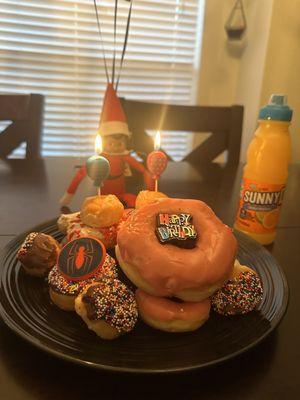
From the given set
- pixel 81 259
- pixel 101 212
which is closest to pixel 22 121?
pixel 101 212

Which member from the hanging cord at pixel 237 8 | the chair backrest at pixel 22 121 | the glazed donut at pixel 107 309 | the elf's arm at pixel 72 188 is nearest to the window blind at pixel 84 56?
the hanging cord at pixel 237 8

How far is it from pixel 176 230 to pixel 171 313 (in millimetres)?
114

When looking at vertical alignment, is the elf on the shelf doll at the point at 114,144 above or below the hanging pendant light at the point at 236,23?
below

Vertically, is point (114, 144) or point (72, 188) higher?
point (114, 144)

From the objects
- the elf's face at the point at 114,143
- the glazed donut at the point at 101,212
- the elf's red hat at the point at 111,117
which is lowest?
the glazed donut at the point at 101,212

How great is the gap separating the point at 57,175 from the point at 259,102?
128cm

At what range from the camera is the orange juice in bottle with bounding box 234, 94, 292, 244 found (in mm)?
755

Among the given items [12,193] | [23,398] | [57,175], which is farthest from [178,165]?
[23,398]

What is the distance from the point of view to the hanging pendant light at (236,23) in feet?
6.77

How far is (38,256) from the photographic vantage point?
1.95 ft

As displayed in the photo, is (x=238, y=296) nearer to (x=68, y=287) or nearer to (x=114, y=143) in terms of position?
(x=68, y=287)

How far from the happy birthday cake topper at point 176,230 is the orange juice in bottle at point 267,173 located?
270 millimetres

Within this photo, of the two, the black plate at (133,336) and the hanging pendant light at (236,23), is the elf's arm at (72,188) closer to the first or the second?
the black plate at (133,336)

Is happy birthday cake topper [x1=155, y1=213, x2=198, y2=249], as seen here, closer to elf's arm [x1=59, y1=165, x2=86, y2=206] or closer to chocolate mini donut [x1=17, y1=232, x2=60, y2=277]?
chocolate mini donut [x1=17, y1=232, x2=60, y2=277]
